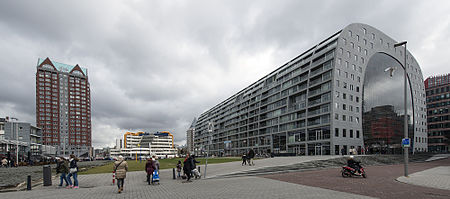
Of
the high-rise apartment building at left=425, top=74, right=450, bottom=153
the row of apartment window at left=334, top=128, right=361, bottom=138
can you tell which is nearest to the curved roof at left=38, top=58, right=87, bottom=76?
the row of apartment window at left=334, top=128, right=361, bottom=138

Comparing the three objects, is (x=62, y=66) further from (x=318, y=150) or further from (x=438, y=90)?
(x=438, y=90)

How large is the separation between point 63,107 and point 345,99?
126 meters

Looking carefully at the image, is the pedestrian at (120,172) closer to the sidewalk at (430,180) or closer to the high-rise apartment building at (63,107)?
the sidewalk at (430,180)

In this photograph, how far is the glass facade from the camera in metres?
55.9

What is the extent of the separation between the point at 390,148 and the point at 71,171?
63805 mm

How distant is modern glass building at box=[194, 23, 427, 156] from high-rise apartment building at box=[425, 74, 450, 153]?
2881cm

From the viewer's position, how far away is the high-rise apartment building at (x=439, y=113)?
3698 inches

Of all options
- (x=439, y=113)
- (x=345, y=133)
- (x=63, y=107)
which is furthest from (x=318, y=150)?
(x=63, y=107)

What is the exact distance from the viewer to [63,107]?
408 feet

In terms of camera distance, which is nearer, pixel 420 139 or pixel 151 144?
pixel 420 139

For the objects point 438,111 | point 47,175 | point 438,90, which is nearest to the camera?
point 47,175

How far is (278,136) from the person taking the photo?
71.1m

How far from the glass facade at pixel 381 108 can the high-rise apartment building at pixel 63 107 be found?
390 ft

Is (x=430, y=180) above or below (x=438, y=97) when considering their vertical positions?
below
